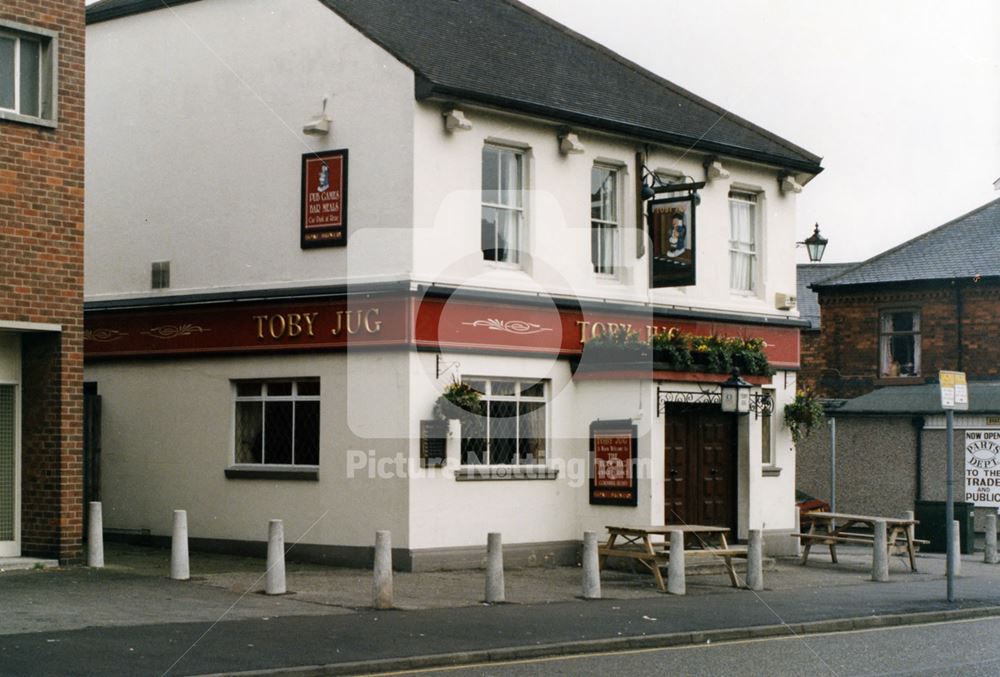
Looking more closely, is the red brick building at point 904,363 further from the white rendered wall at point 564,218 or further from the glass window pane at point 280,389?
the glass window pane at point 280,389

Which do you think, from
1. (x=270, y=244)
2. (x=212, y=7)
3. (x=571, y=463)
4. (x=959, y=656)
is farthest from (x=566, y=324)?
(x=959, y=656)

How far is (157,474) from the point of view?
75.4ft

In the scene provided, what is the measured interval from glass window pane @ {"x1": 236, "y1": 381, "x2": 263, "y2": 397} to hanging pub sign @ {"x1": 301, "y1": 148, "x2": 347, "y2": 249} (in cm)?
237

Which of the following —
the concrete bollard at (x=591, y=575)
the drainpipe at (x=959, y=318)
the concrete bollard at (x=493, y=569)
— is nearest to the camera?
the concrete bollard at (x=493, y=569)

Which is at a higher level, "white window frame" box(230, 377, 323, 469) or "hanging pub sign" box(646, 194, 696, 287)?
"hanging pub sign" box(646, 194, 696, 287)

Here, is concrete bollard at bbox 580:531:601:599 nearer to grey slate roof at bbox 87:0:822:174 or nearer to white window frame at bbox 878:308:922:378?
grey slate roof at bbox 87:0:822:174

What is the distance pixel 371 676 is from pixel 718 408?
13.2 meters

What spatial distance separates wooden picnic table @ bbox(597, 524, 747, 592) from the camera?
19.2 m

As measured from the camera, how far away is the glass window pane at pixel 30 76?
18.6 m

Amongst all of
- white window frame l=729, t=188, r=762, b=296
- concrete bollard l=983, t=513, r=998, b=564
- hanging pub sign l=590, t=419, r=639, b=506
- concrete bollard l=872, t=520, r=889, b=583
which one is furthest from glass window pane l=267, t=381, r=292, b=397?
concrete bollard l=983, t=513, r=998, b=564

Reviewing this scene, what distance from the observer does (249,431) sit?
22047 mm

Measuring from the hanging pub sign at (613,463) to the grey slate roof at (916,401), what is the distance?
13.0 meters

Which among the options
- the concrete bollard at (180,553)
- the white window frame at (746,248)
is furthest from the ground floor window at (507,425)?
the white window frame at (746,248)

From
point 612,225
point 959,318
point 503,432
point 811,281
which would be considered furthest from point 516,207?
point 811,281
